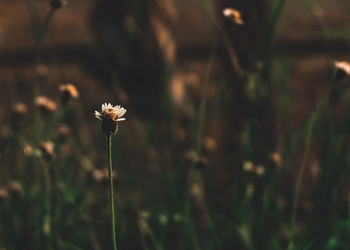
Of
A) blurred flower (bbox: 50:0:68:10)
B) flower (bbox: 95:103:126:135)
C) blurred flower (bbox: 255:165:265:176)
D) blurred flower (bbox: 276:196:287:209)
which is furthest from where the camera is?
blurred flower (bbox: 276:196:287:209)

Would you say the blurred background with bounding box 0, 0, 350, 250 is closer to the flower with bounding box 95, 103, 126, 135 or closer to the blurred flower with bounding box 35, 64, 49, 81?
the blurred flower with bounding box 35, 64, 49, 81

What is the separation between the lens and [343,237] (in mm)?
625

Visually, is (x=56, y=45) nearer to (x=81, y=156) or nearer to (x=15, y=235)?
(x=81, y=156)

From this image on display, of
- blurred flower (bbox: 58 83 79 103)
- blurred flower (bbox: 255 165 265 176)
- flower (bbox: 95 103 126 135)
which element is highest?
flower (bbox: 95 103 126 135)

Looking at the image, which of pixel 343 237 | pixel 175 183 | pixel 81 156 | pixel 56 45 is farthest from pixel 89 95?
pixel 343 237

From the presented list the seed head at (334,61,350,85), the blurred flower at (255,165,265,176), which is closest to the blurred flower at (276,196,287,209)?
the blurred flower at (255,165,265,176)

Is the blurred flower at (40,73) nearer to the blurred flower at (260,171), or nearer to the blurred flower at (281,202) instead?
the blurred flower at (260,171)

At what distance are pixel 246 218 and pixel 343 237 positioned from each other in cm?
15

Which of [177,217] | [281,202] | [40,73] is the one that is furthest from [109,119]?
[281,202]

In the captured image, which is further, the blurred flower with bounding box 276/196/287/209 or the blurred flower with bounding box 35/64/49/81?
the blurred flower with bounding box 276/196/287/209

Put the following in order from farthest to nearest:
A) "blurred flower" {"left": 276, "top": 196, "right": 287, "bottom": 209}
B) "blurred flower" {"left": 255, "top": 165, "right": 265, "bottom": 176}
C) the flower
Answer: "blurred flower" {"left": 276, "top": 196, "right": 287, "bottom": 209}, "blurred flower" {"left": 255, "top": 165, "right": 265, "bottom": 176}, the flower

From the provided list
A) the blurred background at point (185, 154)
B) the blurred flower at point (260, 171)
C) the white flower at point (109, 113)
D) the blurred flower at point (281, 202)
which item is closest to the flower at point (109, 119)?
the white flower at point (109, 113)

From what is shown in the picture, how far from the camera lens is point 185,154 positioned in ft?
2.73

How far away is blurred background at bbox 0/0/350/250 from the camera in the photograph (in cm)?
63
